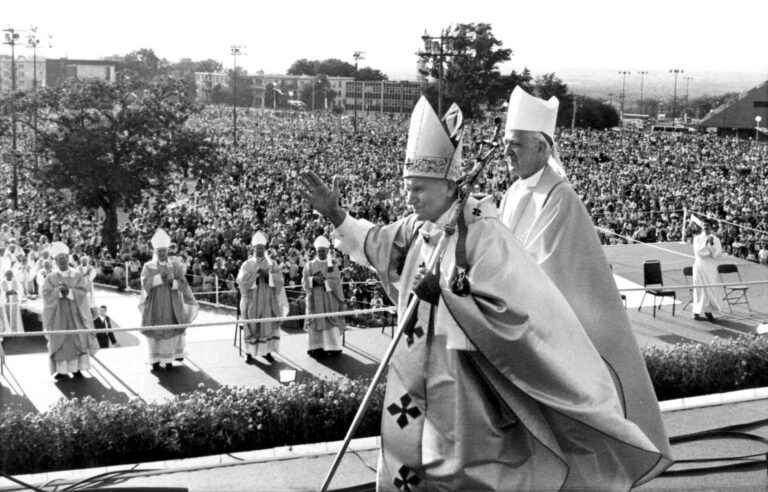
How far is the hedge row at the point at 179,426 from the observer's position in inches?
228

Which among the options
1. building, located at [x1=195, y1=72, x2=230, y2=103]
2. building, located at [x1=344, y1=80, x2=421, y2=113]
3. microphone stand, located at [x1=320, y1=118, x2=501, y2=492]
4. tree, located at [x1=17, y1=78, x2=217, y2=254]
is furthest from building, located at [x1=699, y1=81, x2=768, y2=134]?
microphone stand, located at [x1=320, y1=118, x2=501, y2=492]

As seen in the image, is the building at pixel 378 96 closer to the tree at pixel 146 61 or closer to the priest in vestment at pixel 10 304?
the tree at pixel 146 61

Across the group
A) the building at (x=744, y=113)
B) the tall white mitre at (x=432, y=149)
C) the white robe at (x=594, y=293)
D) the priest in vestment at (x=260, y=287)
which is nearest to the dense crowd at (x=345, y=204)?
the white robe at (x=594, y=293)

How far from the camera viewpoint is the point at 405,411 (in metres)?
3.47

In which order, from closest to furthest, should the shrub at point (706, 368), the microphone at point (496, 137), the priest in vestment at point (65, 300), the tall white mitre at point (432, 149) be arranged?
the tall white mitre at point (432, 149) → the microphone at point (496, 137) → the shrub at point (706, 368) → the priest in vestment at point (65, 300)

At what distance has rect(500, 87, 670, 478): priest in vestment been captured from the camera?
4.12 m

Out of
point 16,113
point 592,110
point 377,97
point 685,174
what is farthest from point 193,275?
point 377,97

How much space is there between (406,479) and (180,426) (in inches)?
118

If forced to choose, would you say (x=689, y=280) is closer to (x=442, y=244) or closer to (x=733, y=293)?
(x=733, y=293)

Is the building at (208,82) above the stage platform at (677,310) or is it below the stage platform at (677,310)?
above

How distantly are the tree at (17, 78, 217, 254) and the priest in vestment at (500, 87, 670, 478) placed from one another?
23168mm

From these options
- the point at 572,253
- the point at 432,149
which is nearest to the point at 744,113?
the point at 572,253

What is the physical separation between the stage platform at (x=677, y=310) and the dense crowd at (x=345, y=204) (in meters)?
1.97

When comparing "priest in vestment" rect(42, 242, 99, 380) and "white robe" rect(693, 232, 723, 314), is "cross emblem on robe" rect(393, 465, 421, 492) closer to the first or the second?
"priest in vestment" rect(42, 242, 99, 380)
